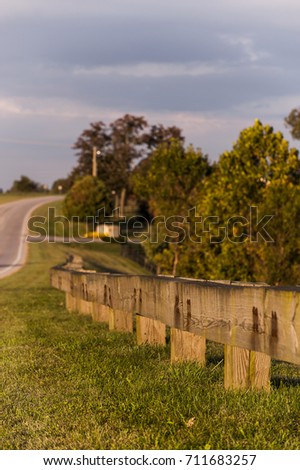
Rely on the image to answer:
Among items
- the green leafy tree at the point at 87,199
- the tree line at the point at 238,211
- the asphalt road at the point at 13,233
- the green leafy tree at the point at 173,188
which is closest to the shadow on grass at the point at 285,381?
the asphalt road at the point at 13,233

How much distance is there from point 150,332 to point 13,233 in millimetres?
69037

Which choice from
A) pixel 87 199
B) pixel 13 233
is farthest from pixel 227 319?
pixel 87 199

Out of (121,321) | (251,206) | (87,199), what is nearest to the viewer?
(121,321)

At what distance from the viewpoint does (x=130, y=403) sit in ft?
17.7

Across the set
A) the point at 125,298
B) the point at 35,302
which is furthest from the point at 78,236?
the point at 125,298

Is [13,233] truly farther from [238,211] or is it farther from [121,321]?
[121,321]

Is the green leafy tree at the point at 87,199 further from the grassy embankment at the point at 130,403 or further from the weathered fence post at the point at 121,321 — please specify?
the grassy embankment at the point at 130,403

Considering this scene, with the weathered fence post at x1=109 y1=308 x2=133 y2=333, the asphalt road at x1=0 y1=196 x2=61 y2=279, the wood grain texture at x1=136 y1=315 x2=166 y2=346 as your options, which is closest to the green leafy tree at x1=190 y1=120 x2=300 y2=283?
the asphalt road at x1=0 y1=196 x2=61 y2=279

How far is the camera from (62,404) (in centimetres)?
558

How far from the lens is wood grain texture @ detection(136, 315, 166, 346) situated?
8172 millimetres

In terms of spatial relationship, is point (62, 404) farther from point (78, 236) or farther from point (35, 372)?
point (78, 236)

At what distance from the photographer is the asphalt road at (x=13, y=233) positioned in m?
47.8

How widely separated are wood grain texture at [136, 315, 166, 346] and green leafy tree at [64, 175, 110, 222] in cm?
8090

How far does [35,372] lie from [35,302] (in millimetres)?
9776
